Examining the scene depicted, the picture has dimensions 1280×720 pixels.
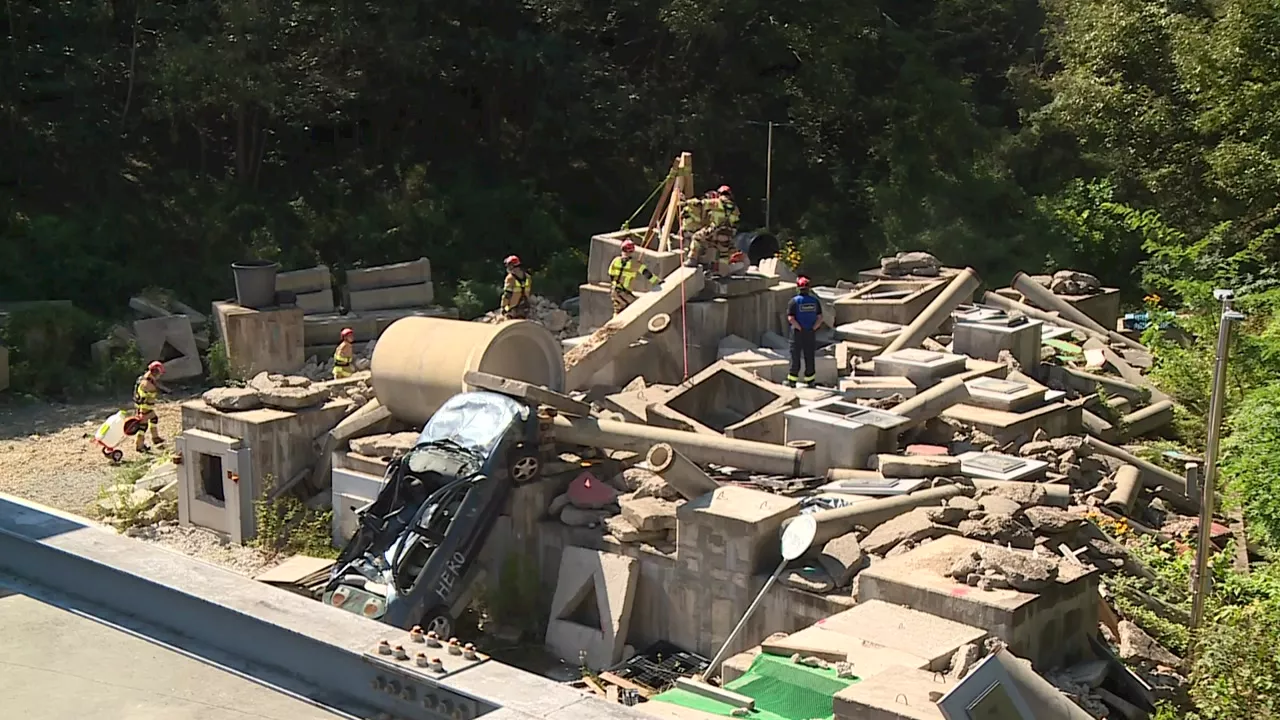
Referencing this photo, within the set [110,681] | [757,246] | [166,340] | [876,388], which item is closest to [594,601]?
[876,388]

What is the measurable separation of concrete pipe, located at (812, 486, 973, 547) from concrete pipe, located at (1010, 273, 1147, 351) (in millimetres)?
9722

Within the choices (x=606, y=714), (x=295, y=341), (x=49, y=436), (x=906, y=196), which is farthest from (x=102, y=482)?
(x=906, y=196)

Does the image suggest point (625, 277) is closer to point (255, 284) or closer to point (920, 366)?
point (920, 366)

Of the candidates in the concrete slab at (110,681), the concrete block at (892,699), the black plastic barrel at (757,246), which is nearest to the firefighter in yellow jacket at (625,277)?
the black plastic barrel at (757,246)

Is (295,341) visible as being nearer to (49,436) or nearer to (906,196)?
(49,436)

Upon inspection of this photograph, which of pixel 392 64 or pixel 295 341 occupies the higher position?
pixel 392 64

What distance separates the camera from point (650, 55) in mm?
33031

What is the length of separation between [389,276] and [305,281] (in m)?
1.47

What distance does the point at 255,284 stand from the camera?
21.3m

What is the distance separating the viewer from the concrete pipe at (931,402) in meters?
14.5

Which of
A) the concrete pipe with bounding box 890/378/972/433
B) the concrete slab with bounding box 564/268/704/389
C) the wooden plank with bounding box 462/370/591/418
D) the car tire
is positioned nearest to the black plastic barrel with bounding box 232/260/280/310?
the concrete slab with bounding box 564/268/704/389

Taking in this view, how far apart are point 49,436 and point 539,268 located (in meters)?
11.8

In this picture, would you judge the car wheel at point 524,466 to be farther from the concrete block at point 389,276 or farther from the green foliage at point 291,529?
the concrete block at point 389,276

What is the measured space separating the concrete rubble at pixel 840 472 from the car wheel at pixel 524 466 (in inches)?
6.8
